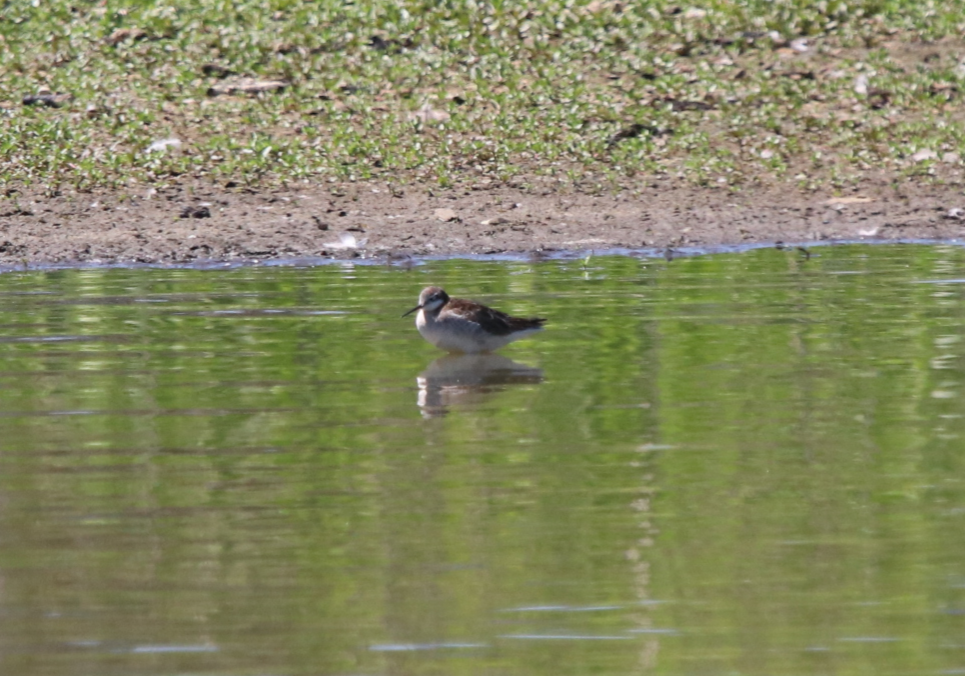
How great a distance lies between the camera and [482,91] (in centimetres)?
2061

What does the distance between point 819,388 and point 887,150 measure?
10801 mm

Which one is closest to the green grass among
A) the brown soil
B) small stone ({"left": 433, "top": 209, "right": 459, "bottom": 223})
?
the brown soil

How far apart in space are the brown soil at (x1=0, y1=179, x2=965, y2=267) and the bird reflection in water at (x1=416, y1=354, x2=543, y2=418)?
5.51m

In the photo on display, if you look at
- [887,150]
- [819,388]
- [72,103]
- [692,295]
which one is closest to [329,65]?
[72,103]

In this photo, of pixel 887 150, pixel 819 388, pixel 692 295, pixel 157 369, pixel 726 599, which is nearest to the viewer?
pixel 726 599

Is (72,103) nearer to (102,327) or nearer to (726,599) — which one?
(102,327)

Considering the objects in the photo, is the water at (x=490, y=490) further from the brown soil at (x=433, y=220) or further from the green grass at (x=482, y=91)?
the green grass at (x=482, y=91)

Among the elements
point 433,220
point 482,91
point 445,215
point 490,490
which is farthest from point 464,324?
point 482,91

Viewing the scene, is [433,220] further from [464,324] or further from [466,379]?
[466,379]

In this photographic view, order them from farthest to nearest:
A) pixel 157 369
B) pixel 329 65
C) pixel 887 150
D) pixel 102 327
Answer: pixel 329 65 < pixel 887 150 < pixel 102 327 < pixel 157 369

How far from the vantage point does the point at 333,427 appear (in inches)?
336

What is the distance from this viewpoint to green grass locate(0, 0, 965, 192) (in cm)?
1916

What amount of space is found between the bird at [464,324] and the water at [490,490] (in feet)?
0.52

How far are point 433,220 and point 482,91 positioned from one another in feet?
11.5
